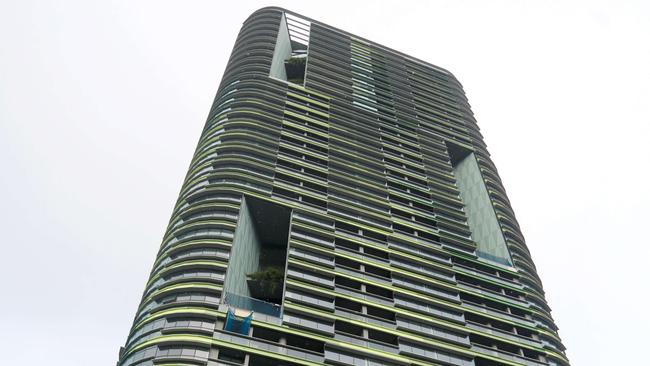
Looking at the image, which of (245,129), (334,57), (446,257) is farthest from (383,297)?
(334,57)

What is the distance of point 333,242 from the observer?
77.8 meters

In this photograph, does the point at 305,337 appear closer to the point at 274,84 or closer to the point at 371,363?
the point at 371,363

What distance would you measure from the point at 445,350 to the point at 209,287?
30312 mm

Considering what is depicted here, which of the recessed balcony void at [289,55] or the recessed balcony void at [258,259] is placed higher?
the recessed balcony void at [289,55]

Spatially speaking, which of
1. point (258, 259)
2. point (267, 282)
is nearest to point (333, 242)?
point (267, 282)

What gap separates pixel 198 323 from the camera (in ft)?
196

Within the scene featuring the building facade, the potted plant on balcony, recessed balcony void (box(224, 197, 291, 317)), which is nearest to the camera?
the building facade

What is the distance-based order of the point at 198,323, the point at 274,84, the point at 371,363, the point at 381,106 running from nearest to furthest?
the point at 198,323 < the point at 371,363 < the point at 274,84 < the point at 381,106

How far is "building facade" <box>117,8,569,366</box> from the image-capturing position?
63.3 m

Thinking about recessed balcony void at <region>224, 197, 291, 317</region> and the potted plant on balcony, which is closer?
recessed balcony void at <region>224, 197, 291, 317</region>

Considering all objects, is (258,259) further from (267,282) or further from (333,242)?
(333,242)

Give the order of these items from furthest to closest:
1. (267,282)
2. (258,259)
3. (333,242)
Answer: (258,259) < (333,242) < (267,282)

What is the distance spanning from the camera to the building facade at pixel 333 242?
208ft

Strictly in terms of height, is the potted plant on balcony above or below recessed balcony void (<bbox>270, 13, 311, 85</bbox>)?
below
